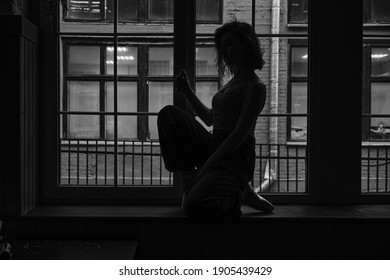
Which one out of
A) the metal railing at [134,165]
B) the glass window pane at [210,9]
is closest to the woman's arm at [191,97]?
the glass window pane at [210,9]

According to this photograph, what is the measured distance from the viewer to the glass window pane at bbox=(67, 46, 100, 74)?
336 centimetres

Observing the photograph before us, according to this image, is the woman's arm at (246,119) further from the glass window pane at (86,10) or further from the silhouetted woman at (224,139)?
the glass window pane at (86,10)

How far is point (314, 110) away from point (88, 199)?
134 cm

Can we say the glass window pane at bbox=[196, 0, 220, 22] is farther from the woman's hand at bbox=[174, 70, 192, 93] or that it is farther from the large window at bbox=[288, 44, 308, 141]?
the large window at bbox=[288, 44, 308, 141]

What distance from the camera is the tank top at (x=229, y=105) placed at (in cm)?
244

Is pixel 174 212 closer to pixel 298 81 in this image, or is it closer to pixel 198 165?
pixel 198 165

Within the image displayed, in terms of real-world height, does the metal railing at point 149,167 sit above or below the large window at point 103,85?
below

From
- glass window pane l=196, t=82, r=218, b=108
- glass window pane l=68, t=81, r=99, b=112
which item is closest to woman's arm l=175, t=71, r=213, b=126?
glass window pane l=68, t=81, r=99, b=112

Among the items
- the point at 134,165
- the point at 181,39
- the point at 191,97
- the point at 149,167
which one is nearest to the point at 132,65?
the point at 181,39

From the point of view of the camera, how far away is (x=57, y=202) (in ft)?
9.38

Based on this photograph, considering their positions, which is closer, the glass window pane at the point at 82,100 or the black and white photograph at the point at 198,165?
the black and white photograph at the point at 198,165

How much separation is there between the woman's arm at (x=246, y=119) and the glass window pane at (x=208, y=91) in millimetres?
3570

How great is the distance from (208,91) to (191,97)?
5.73 metres
